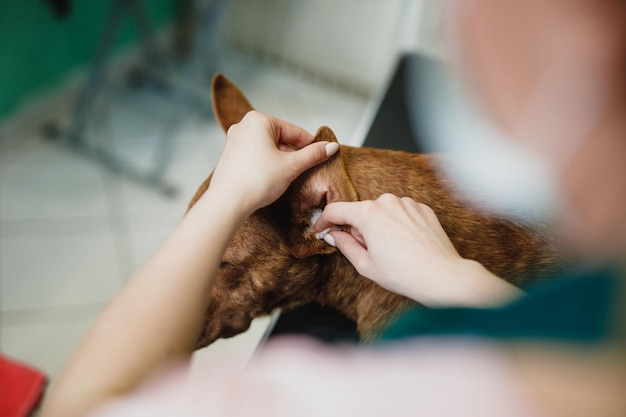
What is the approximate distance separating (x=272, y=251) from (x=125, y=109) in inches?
103

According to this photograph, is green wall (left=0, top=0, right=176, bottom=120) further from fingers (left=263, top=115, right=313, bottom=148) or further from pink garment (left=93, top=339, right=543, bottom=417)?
pink garment (left=93, top=339, right=543, bottom=417)

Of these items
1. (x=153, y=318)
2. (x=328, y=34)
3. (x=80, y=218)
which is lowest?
(x=80, y=218)

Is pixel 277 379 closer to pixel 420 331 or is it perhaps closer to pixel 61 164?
pixel 420 331

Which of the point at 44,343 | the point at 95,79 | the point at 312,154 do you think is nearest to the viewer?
the point at 312,154

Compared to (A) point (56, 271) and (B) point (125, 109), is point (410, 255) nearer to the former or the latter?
(A) point (56, 271)

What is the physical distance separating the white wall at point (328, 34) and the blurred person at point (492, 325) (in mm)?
2831

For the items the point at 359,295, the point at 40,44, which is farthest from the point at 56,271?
the point at 359,295

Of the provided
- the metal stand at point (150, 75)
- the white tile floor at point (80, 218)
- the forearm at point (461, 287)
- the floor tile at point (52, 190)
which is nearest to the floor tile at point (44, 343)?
the white tile floor at point (80, 218)

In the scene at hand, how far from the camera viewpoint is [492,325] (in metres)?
0.58

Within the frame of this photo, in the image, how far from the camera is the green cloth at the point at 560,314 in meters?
0.52

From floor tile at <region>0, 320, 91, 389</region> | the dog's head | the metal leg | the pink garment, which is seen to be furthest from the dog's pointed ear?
the metal leg

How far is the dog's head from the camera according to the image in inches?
40.1

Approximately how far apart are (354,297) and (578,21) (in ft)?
2.72

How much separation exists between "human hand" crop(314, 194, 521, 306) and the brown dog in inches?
3.2
